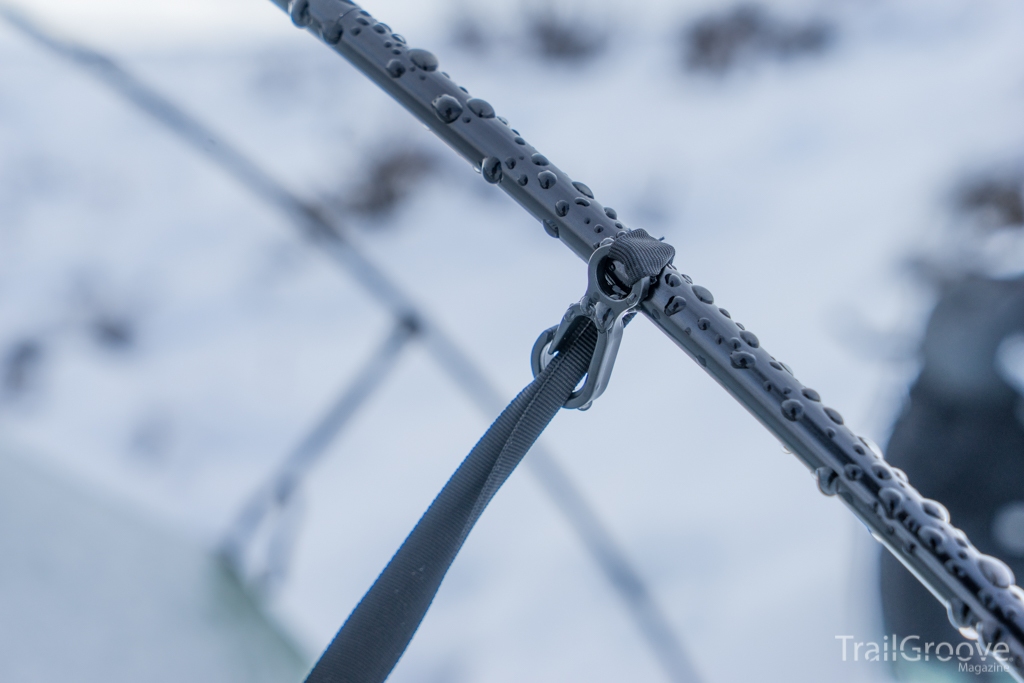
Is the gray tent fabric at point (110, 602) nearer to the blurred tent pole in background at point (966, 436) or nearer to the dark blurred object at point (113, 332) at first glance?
the dark blurred object at point (113, 332)

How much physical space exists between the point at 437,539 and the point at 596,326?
100mm

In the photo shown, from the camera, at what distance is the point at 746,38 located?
1.78 m

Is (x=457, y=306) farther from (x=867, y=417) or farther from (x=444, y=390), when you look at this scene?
(x=867, y=417)

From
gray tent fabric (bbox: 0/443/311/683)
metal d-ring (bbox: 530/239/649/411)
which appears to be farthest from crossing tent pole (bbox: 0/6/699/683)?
metal d-ring (bbox: 530/239/649/411)

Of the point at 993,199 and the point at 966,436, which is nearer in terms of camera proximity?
the point at 966,436

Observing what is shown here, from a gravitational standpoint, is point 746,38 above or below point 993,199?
above

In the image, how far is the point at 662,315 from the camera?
242mm

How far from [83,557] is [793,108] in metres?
1.69

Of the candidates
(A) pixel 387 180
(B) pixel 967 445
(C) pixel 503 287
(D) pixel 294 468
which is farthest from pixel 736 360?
(A) pixel 387 180

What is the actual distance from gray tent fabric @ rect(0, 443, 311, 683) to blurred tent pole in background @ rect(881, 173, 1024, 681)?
2.26 feet

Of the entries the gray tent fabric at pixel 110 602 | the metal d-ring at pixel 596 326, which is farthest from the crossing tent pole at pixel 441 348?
the metal d-ring at pixel 596 326

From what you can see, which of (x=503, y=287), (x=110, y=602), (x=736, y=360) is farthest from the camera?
(x=503, y=287)

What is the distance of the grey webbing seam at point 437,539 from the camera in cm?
25

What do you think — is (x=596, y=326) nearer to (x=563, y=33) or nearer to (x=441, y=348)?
(x=441, y=348)
